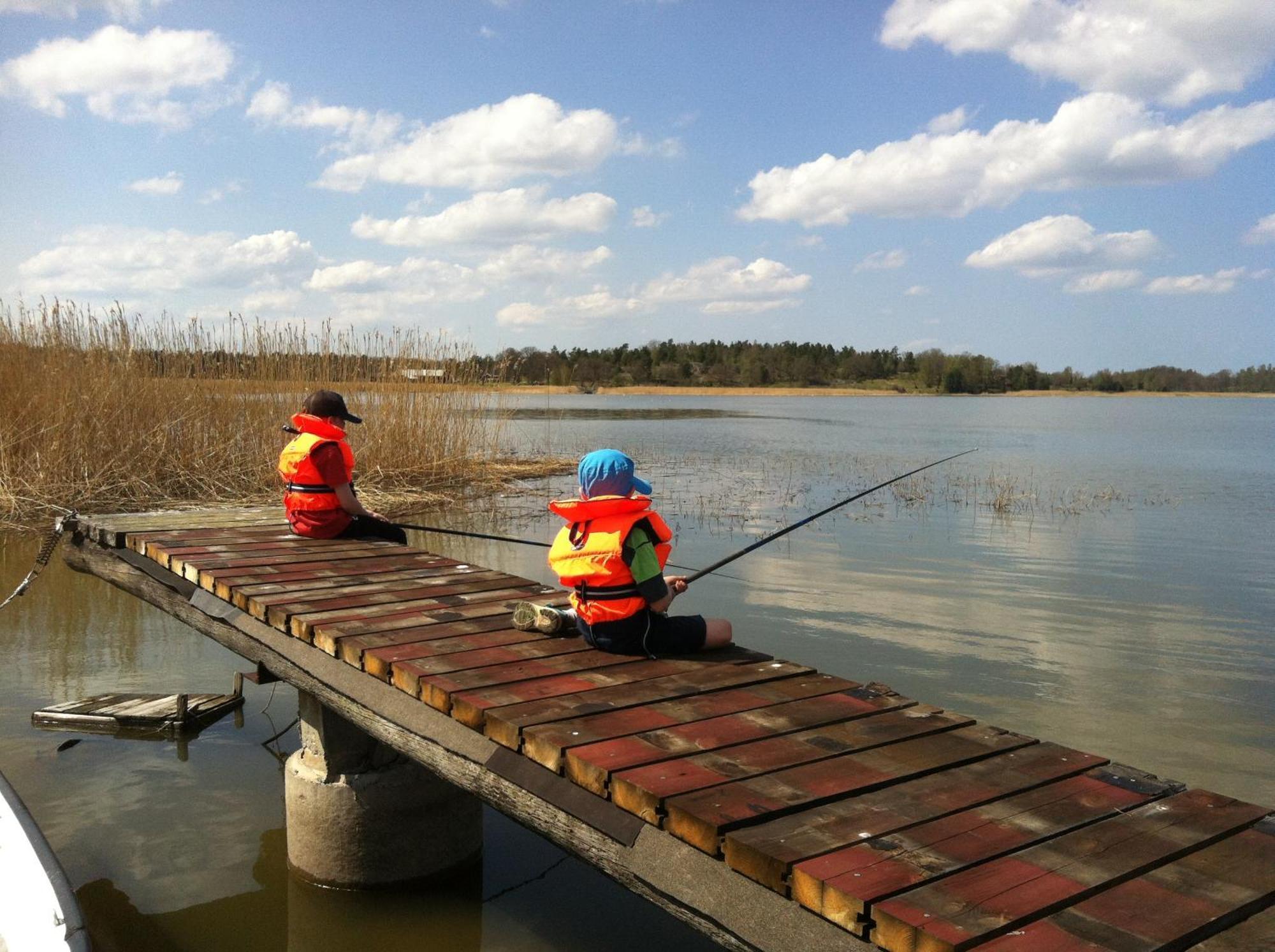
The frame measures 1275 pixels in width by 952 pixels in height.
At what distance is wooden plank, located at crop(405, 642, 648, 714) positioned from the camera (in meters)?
3.32

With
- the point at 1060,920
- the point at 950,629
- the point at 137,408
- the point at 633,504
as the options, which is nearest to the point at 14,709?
the point at 633,504

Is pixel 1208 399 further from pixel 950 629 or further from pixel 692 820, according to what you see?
pixel 692 820

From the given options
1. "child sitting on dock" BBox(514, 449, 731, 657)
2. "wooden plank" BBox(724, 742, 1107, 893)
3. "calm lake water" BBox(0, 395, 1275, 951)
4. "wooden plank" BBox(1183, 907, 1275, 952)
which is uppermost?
"child sitting on dock" BBox(514, 449, 731, 657)

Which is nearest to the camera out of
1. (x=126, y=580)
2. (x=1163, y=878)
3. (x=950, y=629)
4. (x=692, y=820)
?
(x=1163, y=878)

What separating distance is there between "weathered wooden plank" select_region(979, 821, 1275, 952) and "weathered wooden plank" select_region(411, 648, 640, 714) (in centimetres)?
191

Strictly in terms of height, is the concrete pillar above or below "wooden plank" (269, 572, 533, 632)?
below

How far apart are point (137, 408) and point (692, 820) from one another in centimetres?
1245

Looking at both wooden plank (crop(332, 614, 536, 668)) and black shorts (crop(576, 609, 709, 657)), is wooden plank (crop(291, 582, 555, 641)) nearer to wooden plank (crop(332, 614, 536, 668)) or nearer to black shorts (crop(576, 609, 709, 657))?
wooden plank (crop(332, 614, 536, 668))

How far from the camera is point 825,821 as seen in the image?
240 cm

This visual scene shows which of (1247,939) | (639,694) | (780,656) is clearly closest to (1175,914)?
(1247,939)

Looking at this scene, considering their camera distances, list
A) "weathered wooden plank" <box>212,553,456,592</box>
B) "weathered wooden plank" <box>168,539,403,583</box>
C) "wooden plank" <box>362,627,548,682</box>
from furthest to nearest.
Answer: "weathered wooden plank" <box>168,539,403,583</box>
"weathered wooden plank" <box>212,553,456,592</box>
"wooden plank" <box>362,627,548,682</box>

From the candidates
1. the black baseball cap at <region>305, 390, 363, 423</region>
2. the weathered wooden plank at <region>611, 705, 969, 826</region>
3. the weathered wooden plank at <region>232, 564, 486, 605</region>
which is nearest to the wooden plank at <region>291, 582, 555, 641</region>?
the weathered wooden plank at <region>232, 564, 486, 605</region>

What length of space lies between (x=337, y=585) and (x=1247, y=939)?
3994mm

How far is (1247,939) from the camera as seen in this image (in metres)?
1.93
